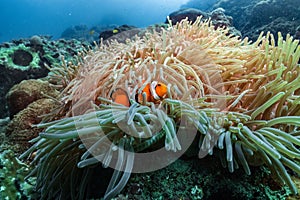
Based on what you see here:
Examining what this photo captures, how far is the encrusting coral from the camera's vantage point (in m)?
1.43

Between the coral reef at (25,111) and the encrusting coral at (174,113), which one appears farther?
the coral reef at (25,111)

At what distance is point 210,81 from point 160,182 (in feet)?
2.61

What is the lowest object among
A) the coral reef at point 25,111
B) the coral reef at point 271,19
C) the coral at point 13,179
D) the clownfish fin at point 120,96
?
the coral reef at point 271,19

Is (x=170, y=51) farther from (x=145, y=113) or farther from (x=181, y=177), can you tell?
(x=181, y=177)

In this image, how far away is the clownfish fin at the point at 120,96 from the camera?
1803mm

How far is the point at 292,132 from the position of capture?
1573mm

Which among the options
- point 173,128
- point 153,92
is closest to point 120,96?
point 153,92

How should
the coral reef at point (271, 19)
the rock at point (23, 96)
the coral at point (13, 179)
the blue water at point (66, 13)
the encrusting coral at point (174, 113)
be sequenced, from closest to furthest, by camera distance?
the encrusting coral at point (174, 113) < the coral at point (13, 179) < the rock at point (23, 96) < the coral reef at point (271, 19) < the blue water at point (66, 13)

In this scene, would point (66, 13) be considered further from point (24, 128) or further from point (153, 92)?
point (153, 92)

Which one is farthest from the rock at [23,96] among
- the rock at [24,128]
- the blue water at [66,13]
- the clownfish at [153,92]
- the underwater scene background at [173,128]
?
the blue water at [66,13]

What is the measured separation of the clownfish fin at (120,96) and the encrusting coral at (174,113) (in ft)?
0.09

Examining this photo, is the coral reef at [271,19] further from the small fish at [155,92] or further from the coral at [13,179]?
the coral at [13,179]

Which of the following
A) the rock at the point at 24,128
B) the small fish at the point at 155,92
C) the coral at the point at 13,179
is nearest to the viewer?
the small fish at the point at 155,92

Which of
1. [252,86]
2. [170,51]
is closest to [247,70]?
[252,86]
